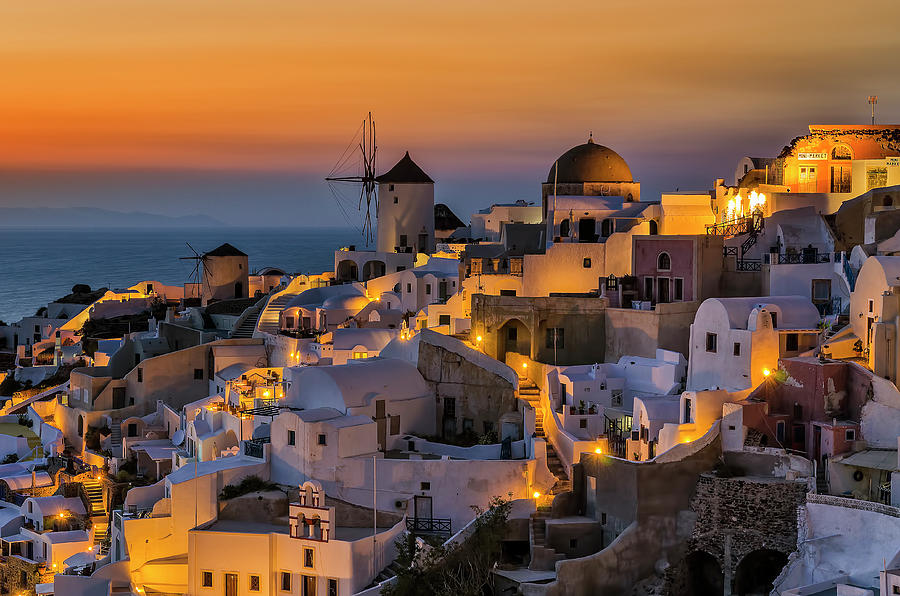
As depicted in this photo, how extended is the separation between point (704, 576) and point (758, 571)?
111 centimetres

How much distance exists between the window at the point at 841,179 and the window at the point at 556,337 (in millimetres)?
9702

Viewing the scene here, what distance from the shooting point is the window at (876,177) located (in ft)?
123

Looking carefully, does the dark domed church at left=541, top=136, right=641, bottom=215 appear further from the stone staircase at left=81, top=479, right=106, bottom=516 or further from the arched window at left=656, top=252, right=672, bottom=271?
the stone staircase at left=81, top=479, right=106, bottom=516

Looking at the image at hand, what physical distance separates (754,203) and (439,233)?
56.8 feet

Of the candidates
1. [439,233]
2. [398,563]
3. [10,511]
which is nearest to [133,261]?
[439,233]

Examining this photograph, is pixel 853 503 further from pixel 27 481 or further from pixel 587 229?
pixel 27 481

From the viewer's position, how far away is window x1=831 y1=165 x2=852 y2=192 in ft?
125

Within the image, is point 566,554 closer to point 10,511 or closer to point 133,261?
point 10,511

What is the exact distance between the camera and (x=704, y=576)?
2727 centimetres

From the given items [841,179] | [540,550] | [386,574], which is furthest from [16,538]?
[841,179]

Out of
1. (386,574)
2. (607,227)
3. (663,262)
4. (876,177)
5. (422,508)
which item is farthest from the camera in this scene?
(607,227)

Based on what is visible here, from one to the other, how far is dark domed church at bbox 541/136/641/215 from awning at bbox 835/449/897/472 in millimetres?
18181

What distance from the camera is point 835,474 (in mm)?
25672

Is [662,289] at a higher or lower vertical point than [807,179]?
lower
